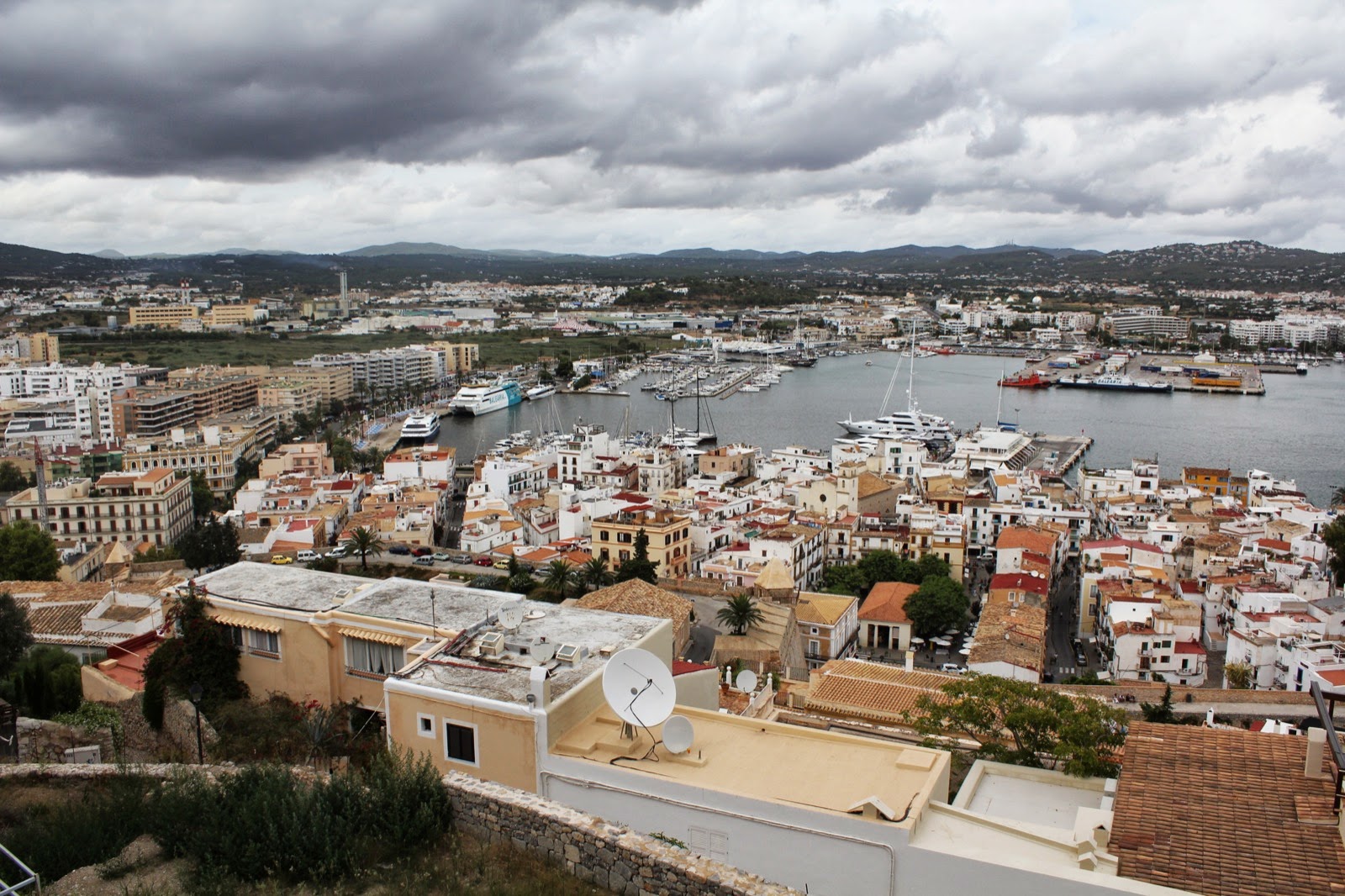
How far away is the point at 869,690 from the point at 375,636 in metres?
4.05

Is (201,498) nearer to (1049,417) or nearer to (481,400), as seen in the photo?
(481,400)

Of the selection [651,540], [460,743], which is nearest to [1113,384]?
[651,540]

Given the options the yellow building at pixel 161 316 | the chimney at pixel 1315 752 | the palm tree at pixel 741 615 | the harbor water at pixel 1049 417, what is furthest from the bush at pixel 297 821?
the yellow building at pixel 161 316

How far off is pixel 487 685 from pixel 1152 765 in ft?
7.90

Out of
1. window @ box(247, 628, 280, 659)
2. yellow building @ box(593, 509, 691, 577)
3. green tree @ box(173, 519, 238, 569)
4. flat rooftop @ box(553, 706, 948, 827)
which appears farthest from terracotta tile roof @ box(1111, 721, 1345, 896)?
green tree @ box(173, 519, 238, 569)

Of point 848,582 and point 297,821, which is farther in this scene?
point 848,582

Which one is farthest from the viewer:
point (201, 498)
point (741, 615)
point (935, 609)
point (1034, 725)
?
point (201, 498)

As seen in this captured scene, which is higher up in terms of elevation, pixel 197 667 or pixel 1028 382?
pixel 197 667

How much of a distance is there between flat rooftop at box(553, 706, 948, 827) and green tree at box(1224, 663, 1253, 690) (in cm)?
956

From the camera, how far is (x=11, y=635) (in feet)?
24.0

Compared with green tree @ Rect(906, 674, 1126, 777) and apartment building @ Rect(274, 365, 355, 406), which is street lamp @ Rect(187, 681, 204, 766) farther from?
apartment building @ Rect(274, 365, 355, 406)

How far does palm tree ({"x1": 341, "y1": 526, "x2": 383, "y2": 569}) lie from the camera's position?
15328mm

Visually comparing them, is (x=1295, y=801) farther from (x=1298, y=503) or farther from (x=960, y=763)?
(x=1298, y=503)

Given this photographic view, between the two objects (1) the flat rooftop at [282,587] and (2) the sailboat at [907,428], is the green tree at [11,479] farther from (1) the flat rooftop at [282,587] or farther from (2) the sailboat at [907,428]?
(2) the sailboat at [907,428]
